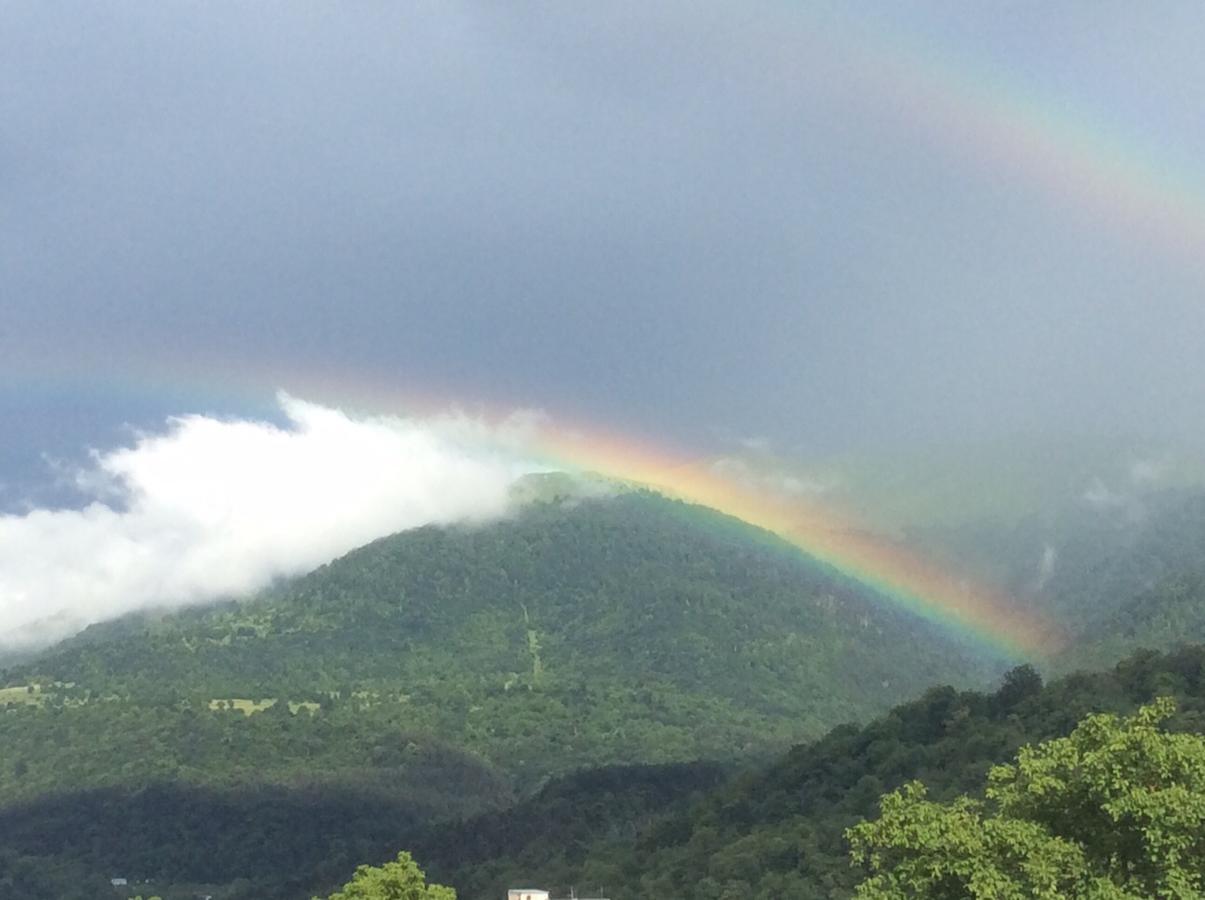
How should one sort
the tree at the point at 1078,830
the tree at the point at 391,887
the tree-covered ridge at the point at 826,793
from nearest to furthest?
1. the tree at the point at 1078,830
2. the tree at the point at 391,887
3. the tree-covered ridge at the point at 826,793

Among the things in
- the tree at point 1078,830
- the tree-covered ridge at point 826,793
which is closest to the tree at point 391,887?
the tree at point 1078,830

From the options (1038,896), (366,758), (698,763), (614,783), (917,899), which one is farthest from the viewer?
(366,758)

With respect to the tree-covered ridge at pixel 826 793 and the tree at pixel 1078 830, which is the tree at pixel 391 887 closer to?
the tree at pixel 1078 830

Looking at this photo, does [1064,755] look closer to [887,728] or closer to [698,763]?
[887,728]

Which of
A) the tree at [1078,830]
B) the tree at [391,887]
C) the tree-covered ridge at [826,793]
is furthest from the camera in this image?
the tree-covered ridge at [826,793]

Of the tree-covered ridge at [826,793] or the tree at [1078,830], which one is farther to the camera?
the tree-covered ridge at [826,793]

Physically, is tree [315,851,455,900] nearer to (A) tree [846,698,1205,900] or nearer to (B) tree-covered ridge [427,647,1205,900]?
(A) tree [846,698,1205,900]

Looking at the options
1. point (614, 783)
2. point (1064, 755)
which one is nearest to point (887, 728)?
point (614, 783)

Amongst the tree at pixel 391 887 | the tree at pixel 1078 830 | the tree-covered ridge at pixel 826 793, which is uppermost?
the tree-covered ridge at pixel 826 793
